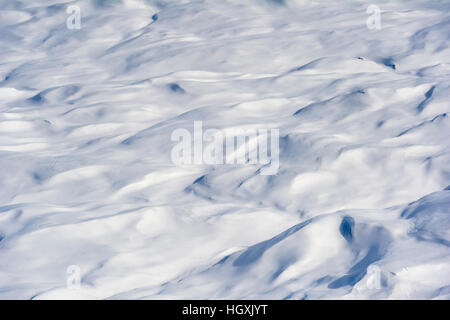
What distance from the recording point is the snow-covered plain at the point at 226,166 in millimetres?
2484

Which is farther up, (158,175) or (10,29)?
(10,29)

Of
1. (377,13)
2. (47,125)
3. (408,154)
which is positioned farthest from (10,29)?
(408,154)

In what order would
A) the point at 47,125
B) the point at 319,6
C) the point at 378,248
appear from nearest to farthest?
1. the point at 378,248
2. the point at 47,125
3. the point at 319,6

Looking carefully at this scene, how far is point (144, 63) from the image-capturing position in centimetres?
490

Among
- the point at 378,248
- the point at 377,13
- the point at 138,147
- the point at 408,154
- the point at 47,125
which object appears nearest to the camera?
the point at 378,248

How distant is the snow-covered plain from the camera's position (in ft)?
8.15

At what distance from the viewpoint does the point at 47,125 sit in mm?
4004

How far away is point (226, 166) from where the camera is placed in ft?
11.0
